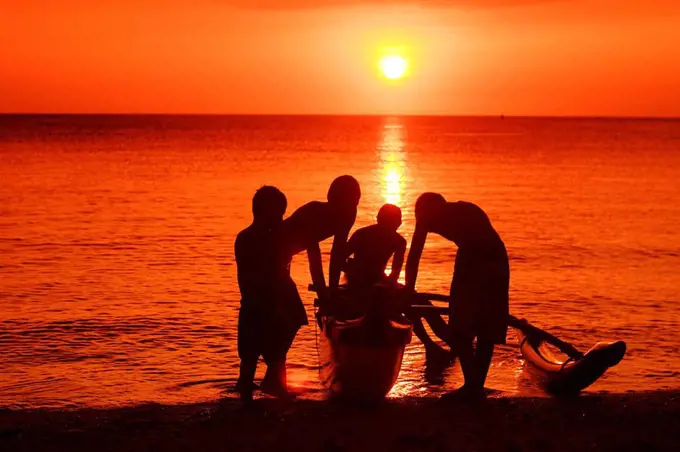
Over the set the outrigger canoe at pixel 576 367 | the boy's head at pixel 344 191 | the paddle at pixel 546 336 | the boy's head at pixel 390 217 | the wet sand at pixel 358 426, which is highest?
the boy's head at pixel 344 191

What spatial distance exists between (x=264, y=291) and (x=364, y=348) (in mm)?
1077

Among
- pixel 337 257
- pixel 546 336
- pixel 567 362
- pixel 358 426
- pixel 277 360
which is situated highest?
pixel 337 257

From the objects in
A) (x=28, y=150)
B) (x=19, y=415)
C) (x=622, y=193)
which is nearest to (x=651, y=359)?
(x=19, y=415)

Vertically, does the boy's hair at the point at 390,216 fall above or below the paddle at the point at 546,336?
above

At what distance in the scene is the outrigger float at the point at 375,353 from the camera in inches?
343

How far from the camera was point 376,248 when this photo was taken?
9.70m

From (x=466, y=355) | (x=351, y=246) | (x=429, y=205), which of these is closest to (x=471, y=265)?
(x=429, y=205)

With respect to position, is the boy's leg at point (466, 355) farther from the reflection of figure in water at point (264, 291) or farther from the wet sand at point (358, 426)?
the reflection of figure in water at point (264, 291)

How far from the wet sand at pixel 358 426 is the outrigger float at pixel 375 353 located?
0.30 metres

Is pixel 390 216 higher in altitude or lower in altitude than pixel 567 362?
higher

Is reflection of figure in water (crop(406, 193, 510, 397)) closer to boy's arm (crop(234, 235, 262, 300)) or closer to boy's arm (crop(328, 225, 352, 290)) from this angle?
boy's arm (crop(328, 225, 352, 290))

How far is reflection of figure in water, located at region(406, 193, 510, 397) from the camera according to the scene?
9227 mm

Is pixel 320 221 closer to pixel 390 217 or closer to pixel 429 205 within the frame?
pixel 390 217

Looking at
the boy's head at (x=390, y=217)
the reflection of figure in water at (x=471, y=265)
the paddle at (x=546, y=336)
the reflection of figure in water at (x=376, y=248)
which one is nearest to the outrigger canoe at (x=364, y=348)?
the reflection of figure in water at (x=376, y=248)
